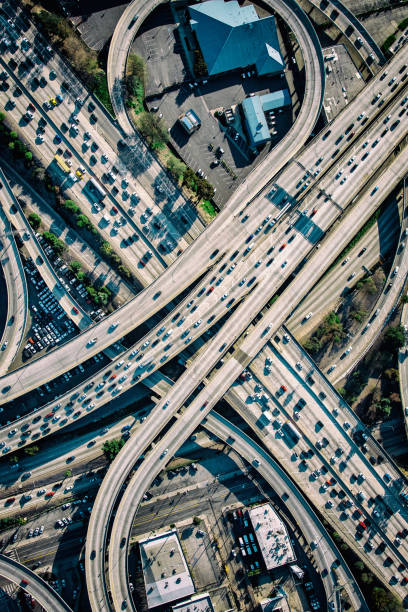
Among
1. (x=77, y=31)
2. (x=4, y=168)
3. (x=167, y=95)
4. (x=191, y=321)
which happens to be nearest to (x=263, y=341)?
Answer: (x=191, y=321)

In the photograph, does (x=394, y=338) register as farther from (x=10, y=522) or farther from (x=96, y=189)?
(x=10, y=522)

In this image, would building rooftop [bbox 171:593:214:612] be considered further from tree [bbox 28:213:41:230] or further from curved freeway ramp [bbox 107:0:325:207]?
tree [bbox 28:213:41:230]

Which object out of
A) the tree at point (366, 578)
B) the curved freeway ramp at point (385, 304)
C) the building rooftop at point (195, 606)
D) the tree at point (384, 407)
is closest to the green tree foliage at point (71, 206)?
the curved freeway ramp at point (385, 304)

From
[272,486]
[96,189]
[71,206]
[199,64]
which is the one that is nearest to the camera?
[71,206]

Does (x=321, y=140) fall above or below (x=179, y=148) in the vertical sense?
below

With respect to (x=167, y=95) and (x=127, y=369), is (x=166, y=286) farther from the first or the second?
(x=167, y=95)

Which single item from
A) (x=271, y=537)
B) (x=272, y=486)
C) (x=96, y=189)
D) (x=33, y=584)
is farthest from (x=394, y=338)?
(x=33, y=584)

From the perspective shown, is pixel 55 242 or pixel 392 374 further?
pixel 392 374
